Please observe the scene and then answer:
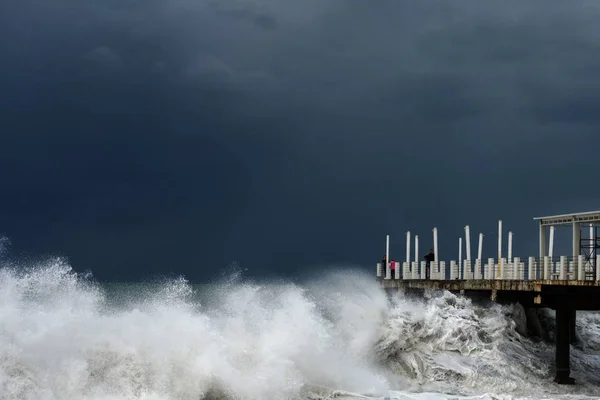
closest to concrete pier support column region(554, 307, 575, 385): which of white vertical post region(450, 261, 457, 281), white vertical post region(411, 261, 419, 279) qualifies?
white vertical post region(450, 261, 457, 281)

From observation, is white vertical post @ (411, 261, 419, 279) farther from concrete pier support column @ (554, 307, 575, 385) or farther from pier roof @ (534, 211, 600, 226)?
concrete pier support column @ (554, 307, 575, 385)

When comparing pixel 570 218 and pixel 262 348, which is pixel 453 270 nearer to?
pixel 570 218

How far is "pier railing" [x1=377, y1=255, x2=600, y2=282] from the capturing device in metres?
26.9

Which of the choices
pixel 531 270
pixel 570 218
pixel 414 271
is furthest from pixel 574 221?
pixel 414 271

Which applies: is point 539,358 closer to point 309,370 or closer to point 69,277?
point 309,370

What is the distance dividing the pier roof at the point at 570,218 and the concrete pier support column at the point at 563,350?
4435 mm

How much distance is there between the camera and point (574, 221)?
30.5 meters

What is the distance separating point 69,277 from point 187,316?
10.3 ft

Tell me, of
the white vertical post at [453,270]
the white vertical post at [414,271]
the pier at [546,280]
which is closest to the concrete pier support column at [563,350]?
the pier at [546,280]

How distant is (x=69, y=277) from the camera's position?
21.4 m

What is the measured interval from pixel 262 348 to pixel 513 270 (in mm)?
14702

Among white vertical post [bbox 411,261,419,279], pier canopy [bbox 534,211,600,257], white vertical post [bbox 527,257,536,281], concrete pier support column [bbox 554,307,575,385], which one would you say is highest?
pier canopy [bbox 534,211,600,257]

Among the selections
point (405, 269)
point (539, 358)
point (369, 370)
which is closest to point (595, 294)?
point (539, 358)

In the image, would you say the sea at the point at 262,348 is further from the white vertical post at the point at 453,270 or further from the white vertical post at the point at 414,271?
the white vertical post at the point at 414,271
